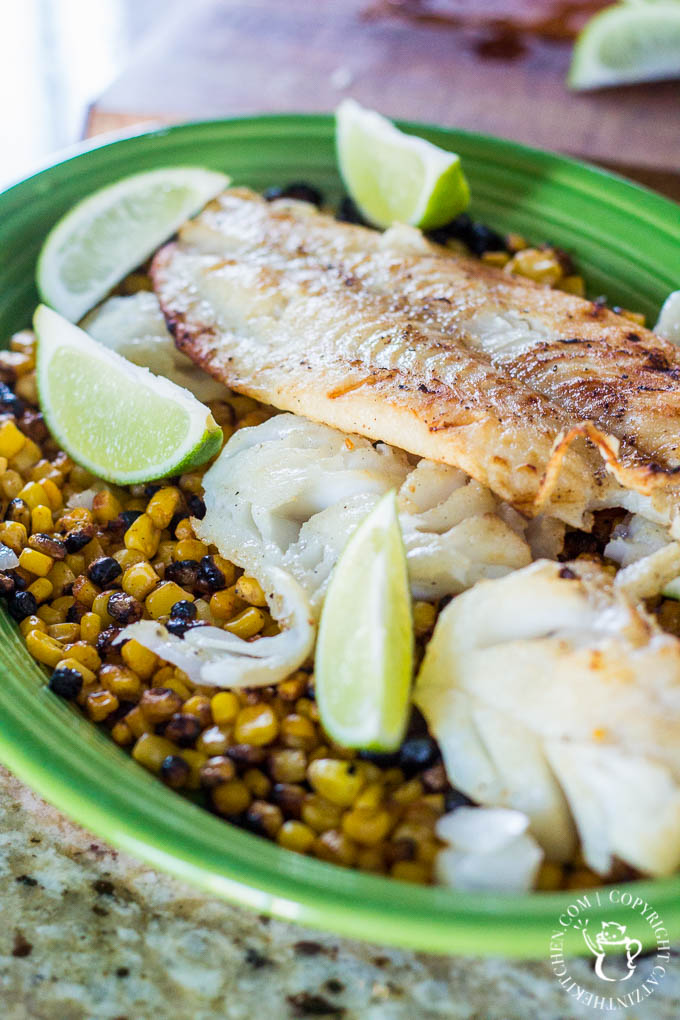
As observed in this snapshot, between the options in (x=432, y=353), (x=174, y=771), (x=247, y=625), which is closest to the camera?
(x=174, y=771)

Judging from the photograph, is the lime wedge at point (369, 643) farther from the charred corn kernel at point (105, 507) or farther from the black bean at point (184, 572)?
the charred corn kernel at point (105, 507)

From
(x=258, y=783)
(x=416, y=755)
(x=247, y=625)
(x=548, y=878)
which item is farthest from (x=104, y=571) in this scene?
(x=548, y=878)

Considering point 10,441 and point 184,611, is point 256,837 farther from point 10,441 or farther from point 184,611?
point 10,441

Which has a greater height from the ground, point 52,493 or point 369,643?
point 369,643

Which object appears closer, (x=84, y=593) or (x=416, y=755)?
(x=416, y=755)

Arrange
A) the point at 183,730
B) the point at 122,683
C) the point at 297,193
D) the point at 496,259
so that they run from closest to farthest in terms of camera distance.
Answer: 1. the point at 183,730
2. the point at 122,683
3. the point at 496,259
4. the point at 297,193

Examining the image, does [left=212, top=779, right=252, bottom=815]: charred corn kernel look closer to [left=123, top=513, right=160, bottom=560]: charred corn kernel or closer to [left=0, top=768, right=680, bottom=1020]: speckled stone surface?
[left=0, top=768, right=680, bottom=1020]: speckled stone surface

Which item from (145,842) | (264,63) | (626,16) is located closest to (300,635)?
(145,842)
